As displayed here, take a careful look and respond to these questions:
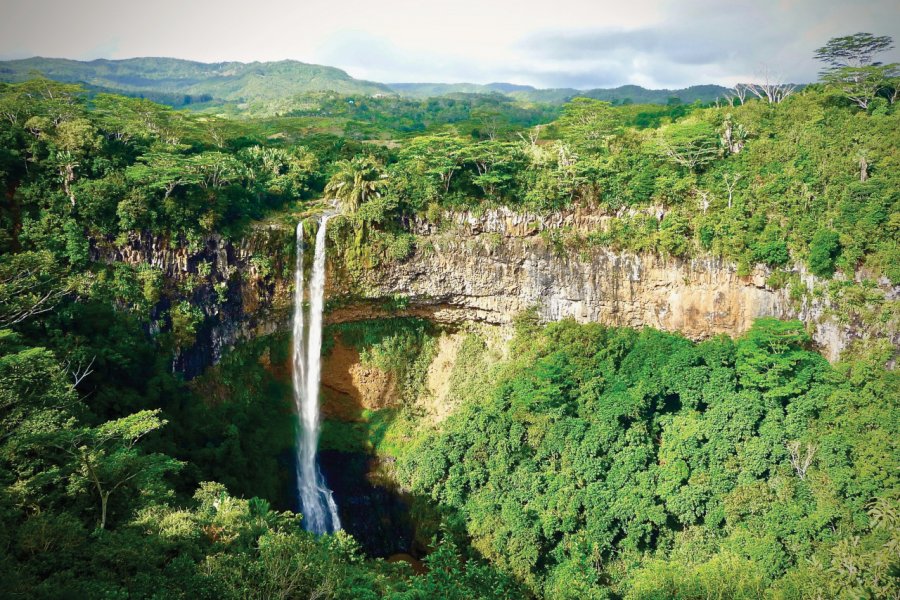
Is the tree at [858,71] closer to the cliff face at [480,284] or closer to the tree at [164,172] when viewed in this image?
the cliff face at [480,284]

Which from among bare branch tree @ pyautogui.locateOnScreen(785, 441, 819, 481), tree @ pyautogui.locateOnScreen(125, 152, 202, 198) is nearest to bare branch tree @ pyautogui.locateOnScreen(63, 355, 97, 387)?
tree @ pyautogui.locateOnScreen(125, 152, 202, 198)

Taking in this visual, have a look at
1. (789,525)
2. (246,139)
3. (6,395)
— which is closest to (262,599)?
(6,395)

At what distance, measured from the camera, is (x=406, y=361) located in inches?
1014

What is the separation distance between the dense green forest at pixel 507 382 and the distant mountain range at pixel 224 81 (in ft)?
184

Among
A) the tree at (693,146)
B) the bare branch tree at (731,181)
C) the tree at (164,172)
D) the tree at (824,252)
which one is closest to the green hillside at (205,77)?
the tree at (164,172)

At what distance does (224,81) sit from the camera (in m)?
96.9

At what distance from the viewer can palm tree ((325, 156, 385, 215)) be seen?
23453 mm

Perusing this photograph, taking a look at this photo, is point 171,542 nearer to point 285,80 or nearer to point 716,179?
point 716,179

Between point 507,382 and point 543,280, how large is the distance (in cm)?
436

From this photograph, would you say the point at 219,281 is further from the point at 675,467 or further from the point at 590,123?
the point at 590,123

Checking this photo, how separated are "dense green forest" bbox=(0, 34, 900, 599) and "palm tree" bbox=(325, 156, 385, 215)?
0.46 ft

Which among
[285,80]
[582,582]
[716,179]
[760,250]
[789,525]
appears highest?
[285,80]

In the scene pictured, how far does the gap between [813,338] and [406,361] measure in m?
15.2

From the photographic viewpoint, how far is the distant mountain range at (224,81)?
3041 inches
